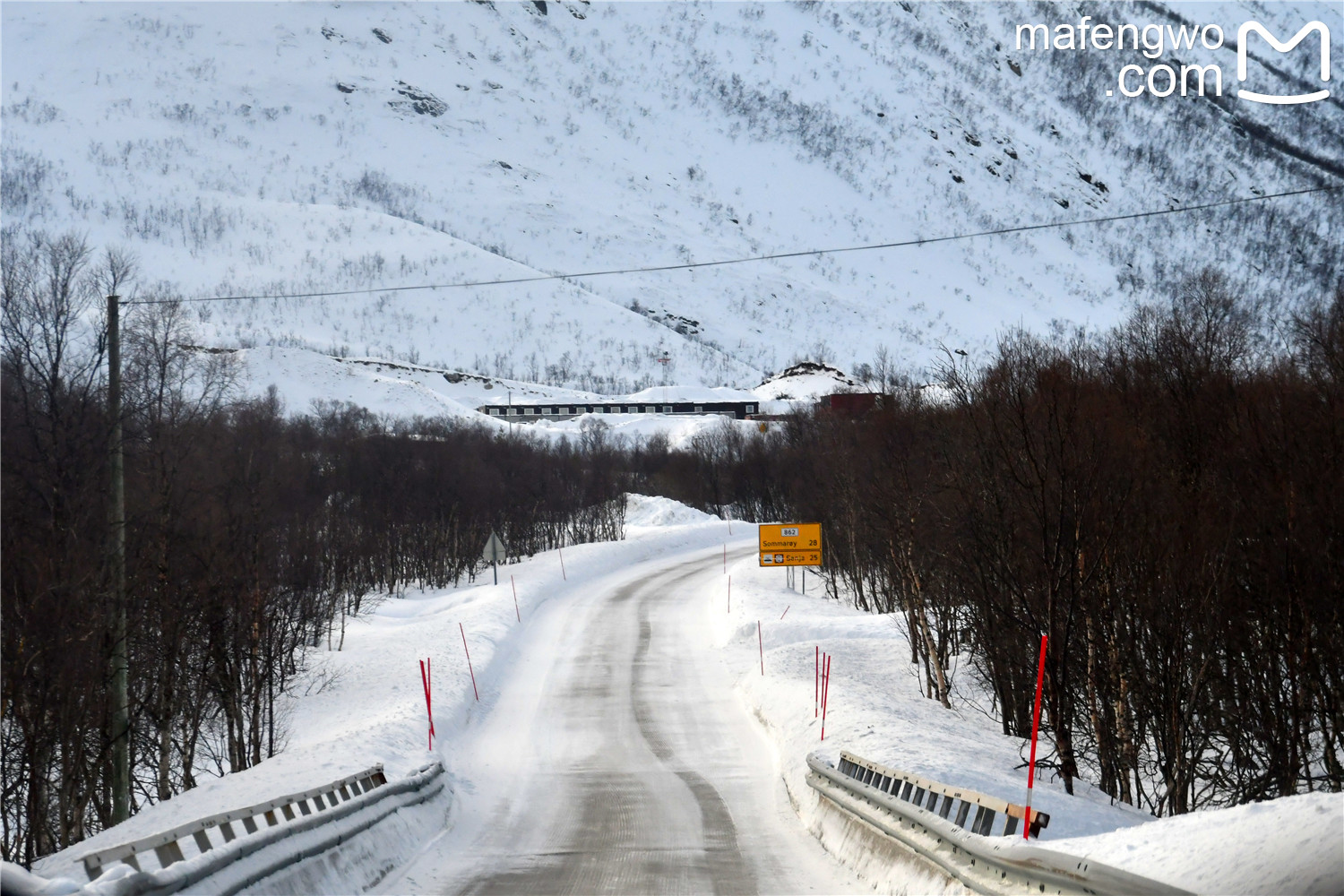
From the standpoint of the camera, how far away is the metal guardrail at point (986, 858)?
5.62 meters

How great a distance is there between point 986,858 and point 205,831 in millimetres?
5709

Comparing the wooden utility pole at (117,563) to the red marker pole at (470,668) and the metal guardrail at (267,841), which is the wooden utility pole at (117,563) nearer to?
the metal guardrail at (267,841)

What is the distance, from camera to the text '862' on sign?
44500mm

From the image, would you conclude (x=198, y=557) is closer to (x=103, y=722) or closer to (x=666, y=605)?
(x=103, y=722)

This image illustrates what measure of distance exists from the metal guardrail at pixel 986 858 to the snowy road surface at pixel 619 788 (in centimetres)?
82

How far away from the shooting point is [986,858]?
23.9ft

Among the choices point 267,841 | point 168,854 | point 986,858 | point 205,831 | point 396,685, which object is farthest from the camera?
point 396,685

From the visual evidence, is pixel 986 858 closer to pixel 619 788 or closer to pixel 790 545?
pixel 619 788

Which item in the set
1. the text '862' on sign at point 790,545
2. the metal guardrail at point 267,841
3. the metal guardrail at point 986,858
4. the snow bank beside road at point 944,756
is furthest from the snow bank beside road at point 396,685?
the text '862' on sign at point 790,545

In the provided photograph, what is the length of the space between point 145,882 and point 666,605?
3925cm

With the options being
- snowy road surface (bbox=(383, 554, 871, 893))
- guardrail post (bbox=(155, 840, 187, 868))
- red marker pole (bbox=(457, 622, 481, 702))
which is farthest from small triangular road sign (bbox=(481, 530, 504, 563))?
guardrail post (bbox=(155, 840, 187, 868))

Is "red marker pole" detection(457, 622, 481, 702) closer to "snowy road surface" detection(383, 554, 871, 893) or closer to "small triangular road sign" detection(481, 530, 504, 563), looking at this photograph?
"snowy road surface" detection(383, 554, 871, 893)

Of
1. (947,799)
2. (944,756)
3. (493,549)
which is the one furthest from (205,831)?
(493,549)

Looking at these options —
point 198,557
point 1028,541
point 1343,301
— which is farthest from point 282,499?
point 1343,301
